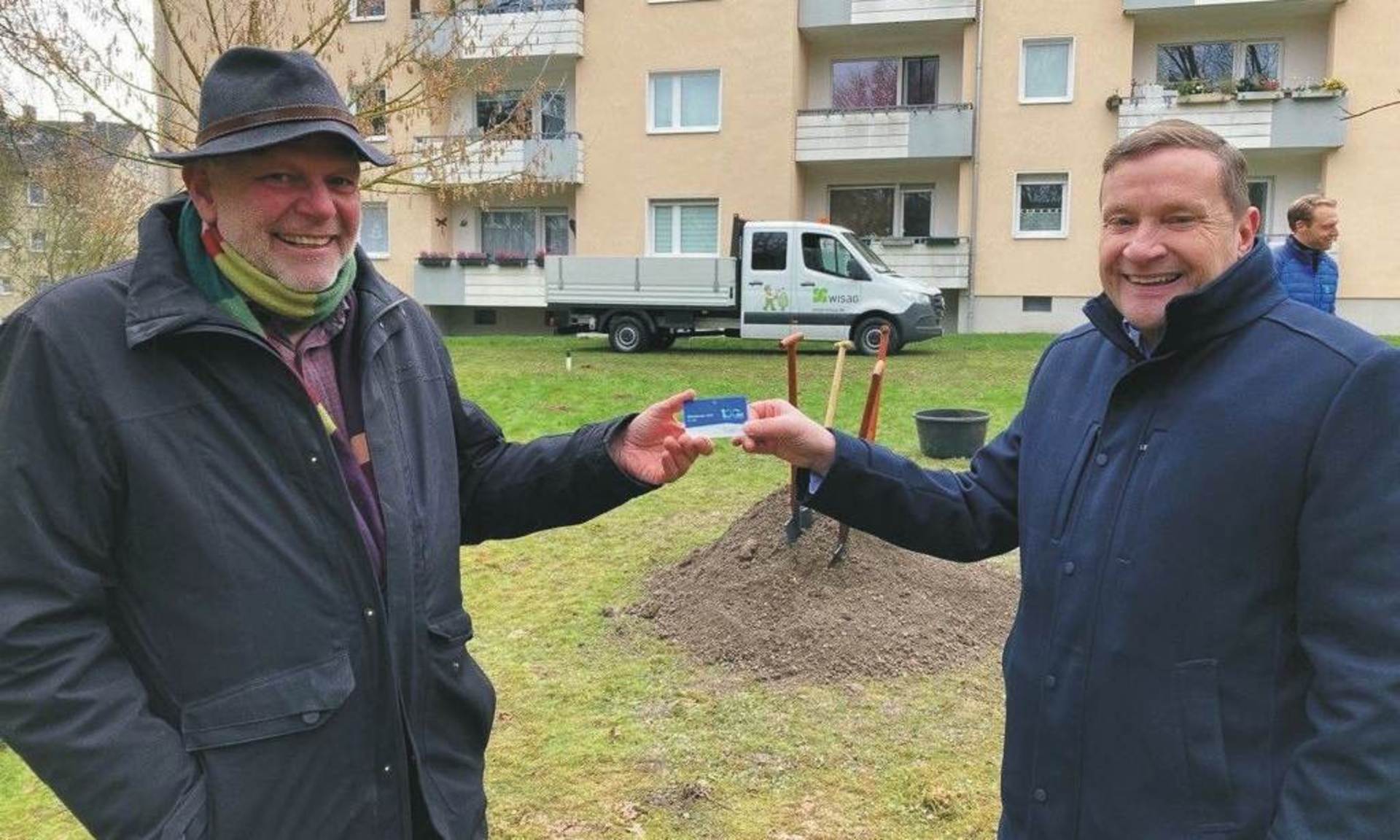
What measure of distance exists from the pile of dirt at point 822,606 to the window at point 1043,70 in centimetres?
1871

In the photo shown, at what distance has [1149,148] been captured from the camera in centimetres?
191

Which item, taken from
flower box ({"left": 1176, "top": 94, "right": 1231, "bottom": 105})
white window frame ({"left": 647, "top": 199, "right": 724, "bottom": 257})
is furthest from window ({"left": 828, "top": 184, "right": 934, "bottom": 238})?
flower box ({"left": 1176, "top": 94, "right": 1231, "bottom": 105})

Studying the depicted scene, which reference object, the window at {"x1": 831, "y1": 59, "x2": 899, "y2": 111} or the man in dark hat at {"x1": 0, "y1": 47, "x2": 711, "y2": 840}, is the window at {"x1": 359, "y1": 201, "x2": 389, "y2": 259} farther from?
the man in dark hat at {"x1": 0, "y1": 47, "x2": 711, "y2": 840}

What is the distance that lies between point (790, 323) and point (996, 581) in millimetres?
12646

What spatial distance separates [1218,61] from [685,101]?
11.7 metres

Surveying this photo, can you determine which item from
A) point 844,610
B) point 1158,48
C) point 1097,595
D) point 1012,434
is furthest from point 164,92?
point 1158,48

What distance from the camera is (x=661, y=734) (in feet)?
13.6

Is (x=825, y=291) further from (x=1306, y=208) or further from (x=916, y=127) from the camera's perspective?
(x=1306, y=208)

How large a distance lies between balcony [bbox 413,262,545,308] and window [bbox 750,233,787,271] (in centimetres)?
752

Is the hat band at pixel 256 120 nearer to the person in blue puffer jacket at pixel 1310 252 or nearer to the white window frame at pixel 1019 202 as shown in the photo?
the person in blue puffer jacket at pixel 1310 252

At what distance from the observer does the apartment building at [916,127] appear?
20.6 m

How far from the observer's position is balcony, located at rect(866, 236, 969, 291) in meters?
22.2

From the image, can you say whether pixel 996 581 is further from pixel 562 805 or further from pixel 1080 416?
pixel 1080 416

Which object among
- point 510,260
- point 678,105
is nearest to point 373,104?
point 510,260
